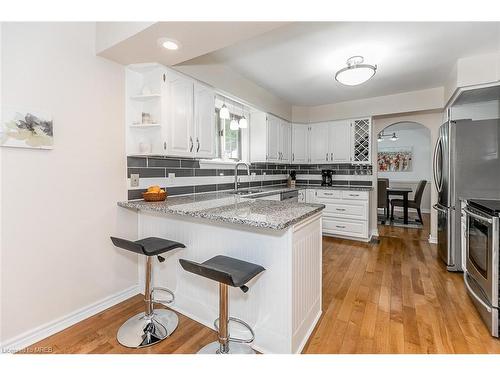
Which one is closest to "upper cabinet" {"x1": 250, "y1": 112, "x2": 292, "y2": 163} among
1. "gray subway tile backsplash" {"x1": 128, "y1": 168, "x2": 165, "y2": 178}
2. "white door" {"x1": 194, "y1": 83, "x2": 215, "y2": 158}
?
"white door" {"x1": 194, "y1": 83, "x2": 215, "y2": 158}

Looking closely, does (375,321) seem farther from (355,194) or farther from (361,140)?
(361,140)

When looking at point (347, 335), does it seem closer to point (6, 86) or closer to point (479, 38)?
point (6, 86)

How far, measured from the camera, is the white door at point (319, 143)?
182 inches

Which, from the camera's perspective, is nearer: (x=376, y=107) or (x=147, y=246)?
(x=147, y=246)

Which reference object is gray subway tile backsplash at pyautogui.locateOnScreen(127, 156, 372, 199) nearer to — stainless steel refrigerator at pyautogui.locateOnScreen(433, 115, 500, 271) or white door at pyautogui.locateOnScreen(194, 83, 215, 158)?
white door at pyautogui.locateOnScreen(194, 83, 215, 158)

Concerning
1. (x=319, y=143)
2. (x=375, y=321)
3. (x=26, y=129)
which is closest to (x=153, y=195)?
(x=26, y=129)

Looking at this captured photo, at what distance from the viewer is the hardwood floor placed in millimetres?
1638

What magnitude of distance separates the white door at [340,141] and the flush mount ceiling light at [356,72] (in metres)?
1.83

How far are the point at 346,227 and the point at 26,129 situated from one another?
4.16m

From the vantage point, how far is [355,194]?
13.4 ft

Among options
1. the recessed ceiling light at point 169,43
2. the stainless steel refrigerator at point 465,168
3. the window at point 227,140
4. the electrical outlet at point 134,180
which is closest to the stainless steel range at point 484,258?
the stainless steel refrigerator at point 465,168

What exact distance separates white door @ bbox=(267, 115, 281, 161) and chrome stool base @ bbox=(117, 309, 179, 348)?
2.67 m
